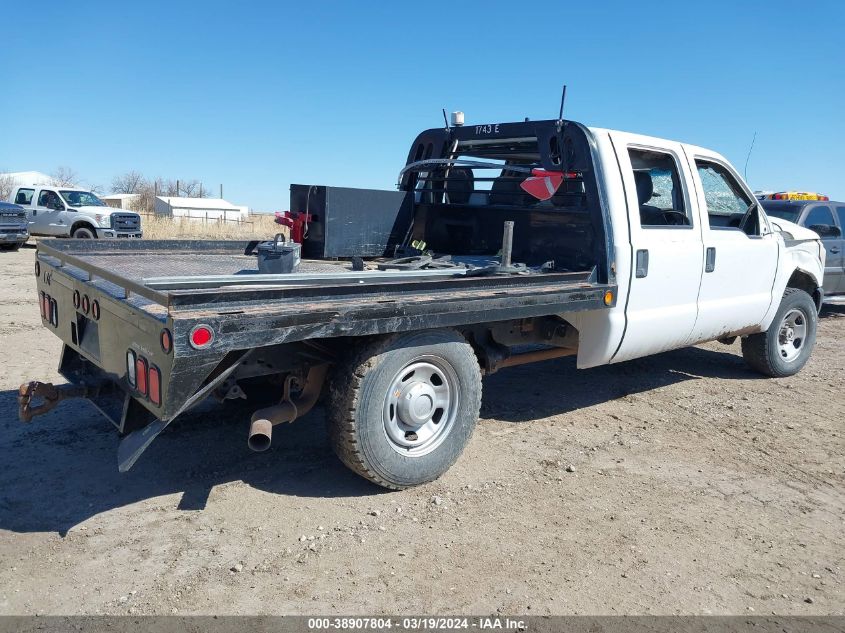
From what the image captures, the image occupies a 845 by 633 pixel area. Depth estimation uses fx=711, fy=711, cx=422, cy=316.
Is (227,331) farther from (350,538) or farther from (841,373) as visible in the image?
(841,373)

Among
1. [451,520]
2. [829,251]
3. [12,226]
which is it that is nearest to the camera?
[451,520]

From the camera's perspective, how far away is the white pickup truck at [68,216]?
19.5 metres

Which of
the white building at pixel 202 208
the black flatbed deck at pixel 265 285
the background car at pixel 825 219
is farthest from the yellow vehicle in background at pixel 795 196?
the white building at pixel 202 208

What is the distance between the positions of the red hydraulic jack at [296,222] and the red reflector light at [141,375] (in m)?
2.62

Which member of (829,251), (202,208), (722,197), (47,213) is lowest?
(202,208)

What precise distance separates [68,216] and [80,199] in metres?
0.81

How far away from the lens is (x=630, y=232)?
471 cm

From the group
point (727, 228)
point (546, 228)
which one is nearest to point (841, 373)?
point (727, 228)

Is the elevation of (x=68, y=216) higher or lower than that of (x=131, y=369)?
lower

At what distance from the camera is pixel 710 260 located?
5.35 metres

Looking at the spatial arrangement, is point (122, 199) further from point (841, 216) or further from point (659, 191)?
point (659, 191)

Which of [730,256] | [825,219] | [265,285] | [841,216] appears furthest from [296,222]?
[841,216]

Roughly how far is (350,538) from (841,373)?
5900mm

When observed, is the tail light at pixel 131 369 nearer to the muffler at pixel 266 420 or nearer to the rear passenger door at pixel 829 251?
the muffler at pixel 266 420
